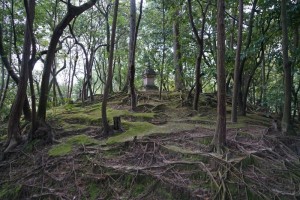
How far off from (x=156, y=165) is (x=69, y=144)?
9.26ft

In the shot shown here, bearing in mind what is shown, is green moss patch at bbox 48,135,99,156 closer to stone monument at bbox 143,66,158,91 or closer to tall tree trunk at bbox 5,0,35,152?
tall tree trunk at bbox 5,0,35,152

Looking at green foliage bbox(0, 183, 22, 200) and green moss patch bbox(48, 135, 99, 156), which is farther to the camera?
green moss patch bbox(48, 135, 99, 156)

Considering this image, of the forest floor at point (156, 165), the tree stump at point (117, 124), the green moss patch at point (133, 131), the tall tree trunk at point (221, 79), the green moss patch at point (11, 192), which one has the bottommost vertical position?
the green moss patch at point (11, 192)

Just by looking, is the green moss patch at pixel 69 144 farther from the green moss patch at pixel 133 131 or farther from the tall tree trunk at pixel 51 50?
the tall tree trunk at pixel 51 50

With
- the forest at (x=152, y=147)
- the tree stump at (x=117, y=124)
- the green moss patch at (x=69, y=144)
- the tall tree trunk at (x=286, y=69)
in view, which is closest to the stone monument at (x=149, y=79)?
the forest at (x=152, y=147)

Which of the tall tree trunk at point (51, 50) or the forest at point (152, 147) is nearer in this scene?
the forest at point (152, 147)

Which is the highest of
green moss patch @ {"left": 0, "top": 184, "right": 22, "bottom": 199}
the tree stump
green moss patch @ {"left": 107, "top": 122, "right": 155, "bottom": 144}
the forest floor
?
the tree stump

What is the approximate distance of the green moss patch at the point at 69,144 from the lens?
6555 millimetres

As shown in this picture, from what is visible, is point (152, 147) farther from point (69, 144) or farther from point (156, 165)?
point (69, 144)

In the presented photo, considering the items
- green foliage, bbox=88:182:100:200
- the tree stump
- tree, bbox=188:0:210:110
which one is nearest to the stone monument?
tree, bbox=188:0:210:110

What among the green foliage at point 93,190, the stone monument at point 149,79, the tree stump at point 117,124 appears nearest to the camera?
the green foliage at point 93,190

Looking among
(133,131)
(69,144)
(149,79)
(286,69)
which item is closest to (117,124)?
(133,131)

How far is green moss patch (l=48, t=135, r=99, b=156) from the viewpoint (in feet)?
21.5

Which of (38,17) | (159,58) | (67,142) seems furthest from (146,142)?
(159,58)
